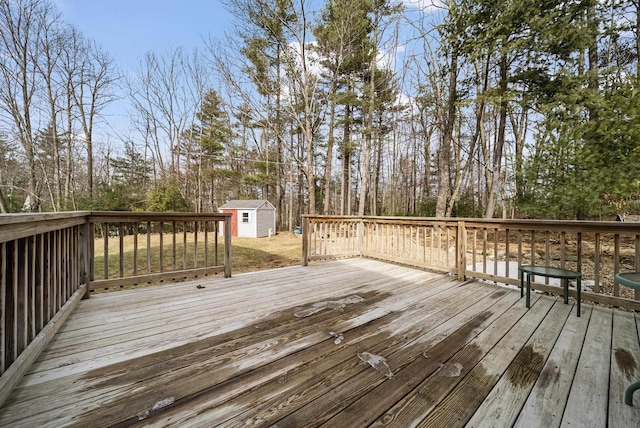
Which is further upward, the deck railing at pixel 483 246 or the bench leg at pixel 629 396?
the deck railing at pixel 483 246

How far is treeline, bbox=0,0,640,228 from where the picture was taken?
20.2 feet

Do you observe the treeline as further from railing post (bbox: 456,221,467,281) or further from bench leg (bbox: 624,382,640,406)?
bench leg (bbox: 624,382,640,406)

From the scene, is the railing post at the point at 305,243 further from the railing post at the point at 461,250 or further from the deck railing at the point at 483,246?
the railing post at the point at 461,250

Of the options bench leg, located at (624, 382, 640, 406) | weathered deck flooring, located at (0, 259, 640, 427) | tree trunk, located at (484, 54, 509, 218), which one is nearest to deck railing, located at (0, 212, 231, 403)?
weathered deck flooring, located at (0, 259, 640, 427)

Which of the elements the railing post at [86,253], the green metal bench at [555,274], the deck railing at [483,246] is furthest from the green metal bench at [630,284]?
the railing post at [86,253]

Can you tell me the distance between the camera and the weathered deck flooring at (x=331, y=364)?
124cm

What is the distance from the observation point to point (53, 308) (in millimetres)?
2057

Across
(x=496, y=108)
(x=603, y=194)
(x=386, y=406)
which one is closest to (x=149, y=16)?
(x=496, y=108)

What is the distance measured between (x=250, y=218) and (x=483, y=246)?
11694mm

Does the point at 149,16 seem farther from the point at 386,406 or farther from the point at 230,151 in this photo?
the point at 386,406

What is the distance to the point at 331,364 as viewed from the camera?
163cm

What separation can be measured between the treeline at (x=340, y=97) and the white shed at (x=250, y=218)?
1.68 m

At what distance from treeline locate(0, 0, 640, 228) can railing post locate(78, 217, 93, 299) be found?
709 centimetres

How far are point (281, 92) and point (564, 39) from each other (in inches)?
317
